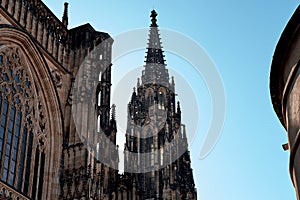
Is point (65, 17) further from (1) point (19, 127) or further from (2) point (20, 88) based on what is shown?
(1) point (19, 127)

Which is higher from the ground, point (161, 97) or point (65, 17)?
point (161, 97)

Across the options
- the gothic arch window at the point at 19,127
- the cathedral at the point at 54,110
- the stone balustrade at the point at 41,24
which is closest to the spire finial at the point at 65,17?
the cathedral at the point at 54,110

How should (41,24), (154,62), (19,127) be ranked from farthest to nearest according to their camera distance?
(154,62) < (41,24) < (19,127)

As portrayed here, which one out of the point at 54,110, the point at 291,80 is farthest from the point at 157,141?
the point at 291,80

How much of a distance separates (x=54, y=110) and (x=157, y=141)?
13.6 metres

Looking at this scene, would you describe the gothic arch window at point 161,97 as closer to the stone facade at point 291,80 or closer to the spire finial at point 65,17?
the spire finial at point 65,17

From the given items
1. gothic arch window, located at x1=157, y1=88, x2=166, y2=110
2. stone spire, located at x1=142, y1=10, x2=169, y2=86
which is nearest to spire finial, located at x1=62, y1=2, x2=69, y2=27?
gothic arch window, located at x1=157, y1=88, x2=166, y2=110

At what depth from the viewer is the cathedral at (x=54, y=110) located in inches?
643

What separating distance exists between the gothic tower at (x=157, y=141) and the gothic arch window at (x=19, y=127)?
35.9 ft

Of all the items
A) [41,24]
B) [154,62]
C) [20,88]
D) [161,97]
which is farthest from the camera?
[154,62]

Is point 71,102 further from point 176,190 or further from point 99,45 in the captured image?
point 176,190

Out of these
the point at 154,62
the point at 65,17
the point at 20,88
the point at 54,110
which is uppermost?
the point at 154,62

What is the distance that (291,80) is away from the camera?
497cm

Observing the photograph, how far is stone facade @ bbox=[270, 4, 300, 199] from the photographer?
4828 mm
